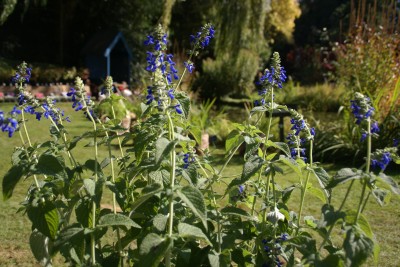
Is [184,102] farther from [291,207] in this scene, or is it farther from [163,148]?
[291,207]

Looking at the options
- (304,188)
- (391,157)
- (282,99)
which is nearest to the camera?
(391,157)

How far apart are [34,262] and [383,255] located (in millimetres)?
2125

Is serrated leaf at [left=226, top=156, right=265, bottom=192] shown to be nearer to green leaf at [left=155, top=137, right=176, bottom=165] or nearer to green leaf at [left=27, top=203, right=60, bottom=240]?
green leaf at [left=155, top=137, right=176, bottom=165]

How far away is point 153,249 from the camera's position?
154cm

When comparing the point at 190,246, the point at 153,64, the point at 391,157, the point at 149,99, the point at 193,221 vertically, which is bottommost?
the point at 190,246

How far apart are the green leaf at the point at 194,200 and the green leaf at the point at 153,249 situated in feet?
0.46

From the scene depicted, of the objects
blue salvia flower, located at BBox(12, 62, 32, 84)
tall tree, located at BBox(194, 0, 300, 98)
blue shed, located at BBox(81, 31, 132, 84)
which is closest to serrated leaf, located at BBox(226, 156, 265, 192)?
blue salvia flower, located at BBox(12, 62, 32, 84)

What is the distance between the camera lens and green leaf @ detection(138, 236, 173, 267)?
151 cm

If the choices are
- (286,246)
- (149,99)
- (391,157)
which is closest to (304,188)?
(286,246)

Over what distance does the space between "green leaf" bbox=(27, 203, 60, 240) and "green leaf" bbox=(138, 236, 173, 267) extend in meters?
0.34

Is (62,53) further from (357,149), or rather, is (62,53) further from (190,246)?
(190,246)

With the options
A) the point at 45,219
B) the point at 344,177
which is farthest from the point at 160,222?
the point at 344,177

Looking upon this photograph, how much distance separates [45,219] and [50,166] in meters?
0.18

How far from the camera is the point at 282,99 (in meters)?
13.9
